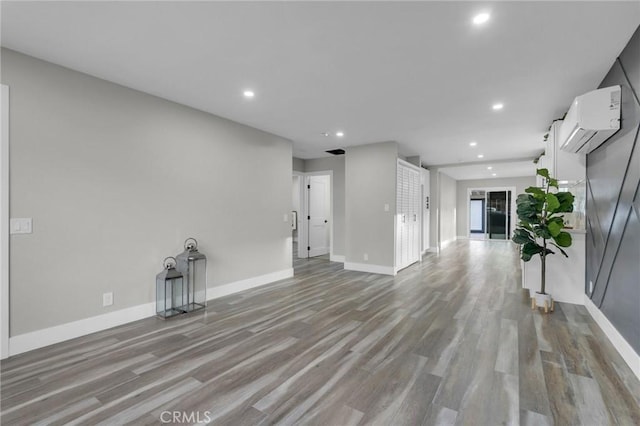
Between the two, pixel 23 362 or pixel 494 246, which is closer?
pixel 23 362

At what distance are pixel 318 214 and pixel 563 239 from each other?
5.33m

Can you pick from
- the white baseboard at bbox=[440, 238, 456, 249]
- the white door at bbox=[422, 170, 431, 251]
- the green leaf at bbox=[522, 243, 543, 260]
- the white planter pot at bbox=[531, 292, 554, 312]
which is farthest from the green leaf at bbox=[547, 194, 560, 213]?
the white baseboard at bbox=[440, 238, 456, 249]

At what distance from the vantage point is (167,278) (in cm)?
340

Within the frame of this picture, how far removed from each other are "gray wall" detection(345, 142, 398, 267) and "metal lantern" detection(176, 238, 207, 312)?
3.12 meters

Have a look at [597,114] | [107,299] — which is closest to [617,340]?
[597,114]

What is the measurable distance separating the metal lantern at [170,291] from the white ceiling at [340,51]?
2.09 m

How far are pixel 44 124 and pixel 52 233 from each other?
1006 millimetres

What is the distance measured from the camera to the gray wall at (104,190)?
2.60m

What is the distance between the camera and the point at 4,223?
2461mm

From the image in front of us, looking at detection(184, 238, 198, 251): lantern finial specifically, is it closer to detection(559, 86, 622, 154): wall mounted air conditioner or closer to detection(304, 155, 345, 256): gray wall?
detection(304, 155, 345, 256): gray wall

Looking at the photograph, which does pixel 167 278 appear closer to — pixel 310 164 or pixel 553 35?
pixel 553 35

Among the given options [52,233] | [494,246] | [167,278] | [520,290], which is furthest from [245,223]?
[494,246]

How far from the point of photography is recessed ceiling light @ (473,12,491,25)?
6.66ft

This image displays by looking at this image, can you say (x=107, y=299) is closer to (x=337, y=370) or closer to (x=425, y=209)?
(x=337, y=370)
